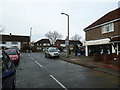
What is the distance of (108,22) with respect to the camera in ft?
52.8

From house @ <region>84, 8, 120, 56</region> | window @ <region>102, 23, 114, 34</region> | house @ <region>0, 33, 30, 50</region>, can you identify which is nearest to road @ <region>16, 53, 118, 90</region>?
house @ <region>84, 8, 120, 56</region>

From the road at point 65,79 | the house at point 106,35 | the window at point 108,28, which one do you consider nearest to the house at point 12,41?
the house at point 106,35

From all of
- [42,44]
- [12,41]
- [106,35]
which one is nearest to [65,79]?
[106,35]

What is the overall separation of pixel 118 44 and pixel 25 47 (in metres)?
41.4

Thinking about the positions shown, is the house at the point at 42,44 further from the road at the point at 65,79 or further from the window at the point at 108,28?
the road at the point at 65,79

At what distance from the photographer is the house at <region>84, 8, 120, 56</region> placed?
14.5 metres

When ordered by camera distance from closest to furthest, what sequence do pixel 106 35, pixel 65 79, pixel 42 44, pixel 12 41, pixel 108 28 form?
pixel 65 79 < pixel 108 28 < pixel 106 35 < pixel 12 41 < pixel 42 44

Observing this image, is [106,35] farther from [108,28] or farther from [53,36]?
[53,36]

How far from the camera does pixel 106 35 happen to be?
1653 centimetres

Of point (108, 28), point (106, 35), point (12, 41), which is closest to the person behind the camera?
point (108, 28)

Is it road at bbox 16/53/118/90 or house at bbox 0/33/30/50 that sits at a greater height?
house at bbox 0/33/30/50

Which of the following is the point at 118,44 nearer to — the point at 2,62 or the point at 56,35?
the point at 2,62

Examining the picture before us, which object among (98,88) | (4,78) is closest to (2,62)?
(4,78)

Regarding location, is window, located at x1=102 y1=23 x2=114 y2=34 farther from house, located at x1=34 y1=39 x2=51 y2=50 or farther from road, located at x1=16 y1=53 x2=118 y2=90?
house, located at x1=34 y1=39 x2=51 y2=50
